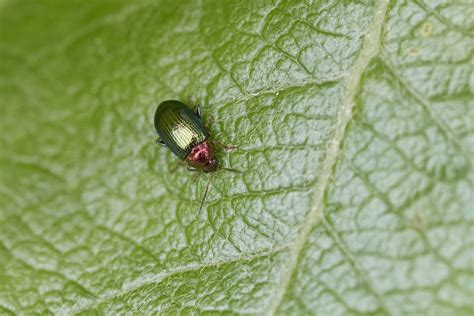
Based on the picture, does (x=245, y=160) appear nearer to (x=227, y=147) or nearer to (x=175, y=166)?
(x=227, y=147)

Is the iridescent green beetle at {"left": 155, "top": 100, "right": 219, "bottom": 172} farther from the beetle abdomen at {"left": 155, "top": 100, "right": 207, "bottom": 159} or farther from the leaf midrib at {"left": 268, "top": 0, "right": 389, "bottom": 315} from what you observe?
the leaf midrib at {"left": 268, "top": 0, "right": 389, "bottom": 315}

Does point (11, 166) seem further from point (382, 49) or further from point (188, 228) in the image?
point (382, 49)

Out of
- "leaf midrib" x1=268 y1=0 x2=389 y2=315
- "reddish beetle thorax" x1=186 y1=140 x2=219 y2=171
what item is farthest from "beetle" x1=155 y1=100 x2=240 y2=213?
"leaf midrib" x1=268 y1=0 x2=389 y2=315

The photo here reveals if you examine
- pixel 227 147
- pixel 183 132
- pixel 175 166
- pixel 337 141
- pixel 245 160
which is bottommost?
pixel 337 141

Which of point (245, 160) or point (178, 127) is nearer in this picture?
point (245, 160)

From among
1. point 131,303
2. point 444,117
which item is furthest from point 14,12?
point 444,117

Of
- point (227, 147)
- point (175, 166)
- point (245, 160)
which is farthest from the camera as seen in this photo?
point (175, 166)

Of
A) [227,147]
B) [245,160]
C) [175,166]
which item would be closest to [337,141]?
[245,160]
